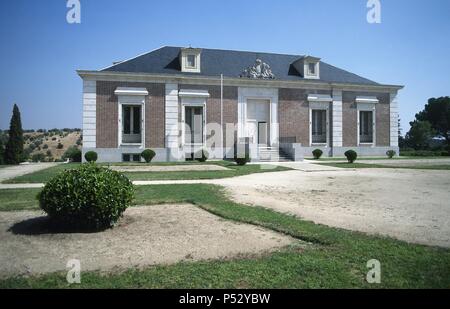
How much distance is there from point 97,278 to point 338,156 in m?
29.7

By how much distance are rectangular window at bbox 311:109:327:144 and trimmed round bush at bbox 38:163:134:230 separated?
1062 inches

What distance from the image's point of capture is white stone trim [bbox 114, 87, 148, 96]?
25892mm

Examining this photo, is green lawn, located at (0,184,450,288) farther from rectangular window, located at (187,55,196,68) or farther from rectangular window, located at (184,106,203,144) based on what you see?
rectangular window, located at (187,55,196,68)

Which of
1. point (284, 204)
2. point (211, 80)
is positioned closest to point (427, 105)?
point (211, 80)

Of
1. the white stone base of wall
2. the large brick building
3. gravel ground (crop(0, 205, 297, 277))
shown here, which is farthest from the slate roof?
gravel ground (crop(0, 205, 297, 277))

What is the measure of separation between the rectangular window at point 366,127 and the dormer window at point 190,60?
16705mm

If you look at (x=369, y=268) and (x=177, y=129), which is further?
(x=177, y=129)

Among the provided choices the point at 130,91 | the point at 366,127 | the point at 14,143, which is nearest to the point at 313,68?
the point at 366,127

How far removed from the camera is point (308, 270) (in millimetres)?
4293

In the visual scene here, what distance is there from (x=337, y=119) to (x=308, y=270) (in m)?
28.9

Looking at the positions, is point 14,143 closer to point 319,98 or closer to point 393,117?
point 319,98

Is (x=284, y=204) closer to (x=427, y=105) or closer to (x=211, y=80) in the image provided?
(x=211, y=80)

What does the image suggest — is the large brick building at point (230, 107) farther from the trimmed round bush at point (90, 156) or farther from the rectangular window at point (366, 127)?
the trimmed round bush at point (90, 156)

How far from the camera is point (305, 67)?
102ft
